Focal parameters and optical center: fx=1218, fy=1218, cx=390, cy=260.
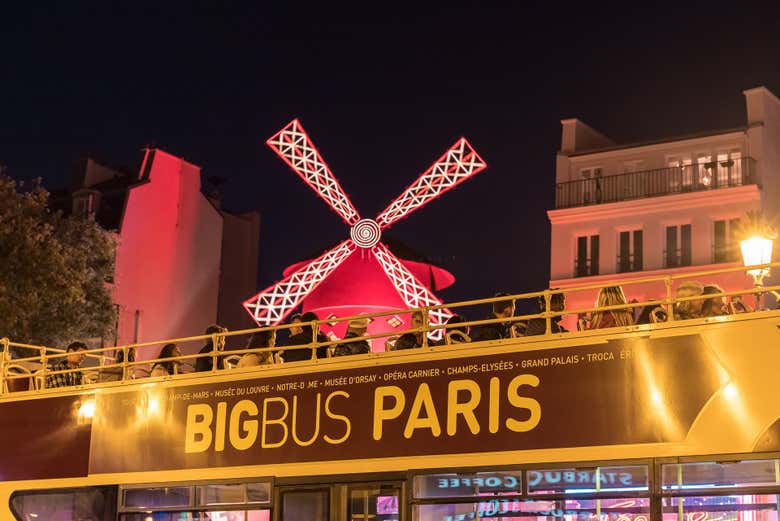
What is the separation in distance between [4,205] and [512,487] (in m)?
21.1

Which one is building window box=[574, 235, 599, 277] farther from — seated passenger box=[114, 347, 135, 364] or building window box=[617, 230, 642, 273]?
seated passenger box=[114, 347, 135, 364]

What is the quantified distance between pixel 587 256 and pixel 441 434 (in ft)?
78.3

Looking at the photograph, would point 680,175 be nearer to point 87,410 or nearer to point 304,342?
point 304,342

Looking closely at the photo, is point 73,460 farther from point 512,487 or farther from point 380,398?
point 512,487

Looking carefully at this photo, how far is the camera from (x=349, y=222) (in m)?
31.1

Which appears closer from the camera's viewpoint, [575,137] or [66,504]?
[66,504]

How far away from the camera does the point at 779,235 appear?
35.5m

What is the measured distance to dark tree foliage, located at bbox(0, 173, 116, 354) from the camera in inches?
1174

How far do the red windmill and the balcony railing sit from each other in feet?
22.3

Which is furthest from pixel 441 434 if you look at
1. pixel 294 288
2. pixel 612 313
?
pixel 294 288

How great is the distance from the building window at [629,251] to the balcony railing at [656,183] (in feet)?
3.71

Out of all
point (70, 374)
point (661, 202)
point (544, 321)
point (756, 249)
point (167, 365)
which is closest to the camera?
point (544, 321)

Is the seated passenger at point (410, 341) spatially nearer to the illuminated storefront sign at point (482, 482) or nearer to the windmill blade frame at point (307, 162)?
the illuminated storefront sign at point (482, 482)

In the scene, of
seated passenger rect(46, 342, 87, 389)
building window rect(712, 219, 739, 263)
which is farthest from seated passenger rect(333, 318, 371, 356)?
building window rect(712, 219, 739, 263)
